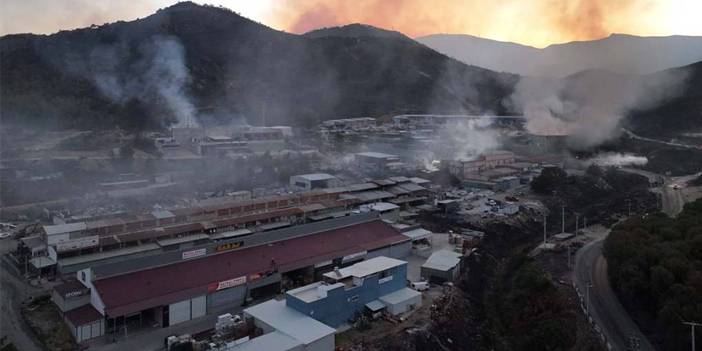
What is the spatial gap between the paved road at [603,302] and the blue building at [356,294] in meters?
4.65

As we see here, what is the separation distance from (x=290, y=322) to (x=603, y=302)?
8768 mm

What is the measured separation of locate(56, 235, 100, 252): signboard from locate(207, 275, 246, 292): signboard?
15.8 ft

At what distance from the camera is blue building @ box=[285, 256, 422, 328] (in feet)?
40.0

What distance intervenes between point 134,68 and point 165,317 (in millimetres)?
41050

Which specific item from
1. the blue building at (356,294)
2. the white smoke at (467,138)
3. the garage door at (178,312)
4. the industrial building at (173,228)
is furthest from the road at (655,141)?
the garage door at (178,312)

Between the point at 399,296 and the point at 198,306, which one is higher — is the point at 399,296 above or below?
above

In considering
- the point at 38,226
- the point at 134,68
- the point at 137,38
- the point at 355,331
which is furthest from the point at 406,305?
the point at 137,38

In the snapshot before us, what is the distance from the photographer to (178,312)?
12.4 meters

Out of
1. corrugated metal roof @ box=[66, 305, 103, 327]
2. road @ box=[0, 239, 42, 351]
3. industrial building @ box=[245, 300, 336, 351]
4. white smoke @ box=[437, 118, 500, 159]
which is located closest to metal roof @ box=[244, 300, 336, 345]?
industrial building @ box=[245, 300, 336, 351]

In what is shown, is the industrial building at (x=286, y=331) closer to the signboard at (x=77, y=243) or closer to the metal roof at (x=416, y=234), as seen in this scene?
the signboard at (x=77, y=243)

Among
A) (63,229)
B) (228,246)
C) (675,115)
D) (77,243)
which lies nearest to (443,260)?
(228,246)

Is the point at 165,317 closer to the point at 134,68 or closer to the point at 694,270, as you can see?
the point at 694,270

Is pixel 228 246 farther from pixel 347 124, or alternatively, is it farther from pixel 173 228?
pixel 347 124

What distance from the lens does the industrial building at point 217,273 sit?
40.0 feet
